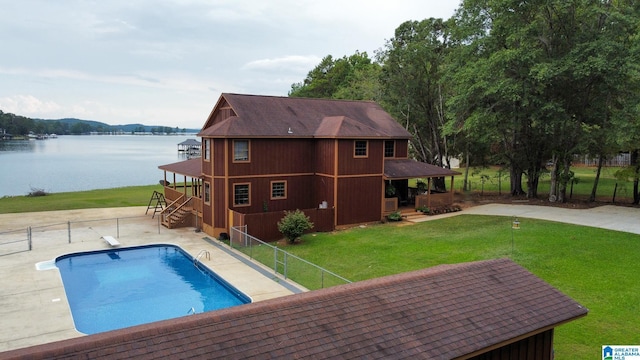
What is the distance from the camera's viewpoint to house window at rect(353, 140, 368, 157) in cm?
2323

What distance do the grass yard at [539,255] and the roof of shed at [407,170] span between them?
304 centimetres

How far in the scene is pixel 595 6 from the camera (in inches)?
933

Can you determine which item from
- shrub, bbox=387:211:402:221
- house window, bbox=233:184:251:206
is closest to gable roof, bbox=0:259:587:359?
house window, bbox=233:184:251:206

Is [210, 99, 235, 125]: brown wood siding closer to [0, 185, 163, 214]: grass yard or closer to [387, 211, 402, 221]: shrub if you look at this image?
[387, 211, 402, 221]: shrub

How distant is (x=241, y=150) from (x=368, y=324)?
53.6ft

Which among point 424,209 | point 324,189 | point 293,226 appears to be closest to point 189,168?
point 324,189

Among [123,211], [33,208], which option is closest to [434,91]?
[123,211]

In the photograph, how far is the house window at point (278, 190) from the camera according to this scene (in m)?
23.2

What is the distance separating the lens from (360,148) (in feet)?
76.7

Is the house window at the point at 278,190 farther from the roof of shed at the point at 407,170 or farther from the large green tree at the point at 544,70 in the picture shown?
the large green tree at the point at 544,70

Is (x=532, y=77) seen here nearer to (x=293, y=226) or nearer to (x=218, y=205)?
(x=293, y=226)

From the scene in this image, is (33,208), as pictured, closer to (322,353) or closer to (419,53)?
(419,53)

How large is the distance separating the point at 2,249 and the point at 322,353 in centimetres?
1836

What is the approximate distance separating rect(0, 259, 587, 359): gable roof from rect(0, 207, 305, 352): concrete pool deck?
656 centimetres
